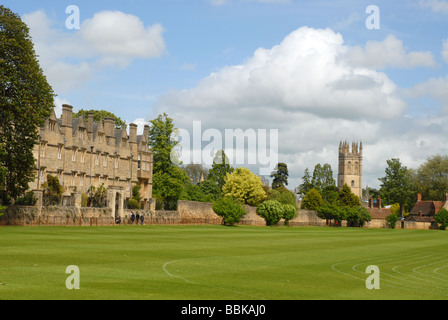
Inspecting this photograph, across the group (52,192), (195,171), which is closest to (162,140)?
(52,192)

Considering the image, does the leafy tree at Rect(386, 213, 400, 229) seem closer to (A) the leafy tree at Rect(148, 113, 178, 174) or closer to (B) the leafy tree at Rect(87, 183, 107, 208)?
(A) the leafy tree at Rect(148, 113, 178, 174)

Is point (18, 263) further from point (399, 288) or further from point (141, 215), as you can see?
point (141, 215)

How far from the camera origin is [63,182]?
6825cm

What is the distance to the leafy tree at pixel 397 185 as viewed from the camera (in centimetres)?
14975

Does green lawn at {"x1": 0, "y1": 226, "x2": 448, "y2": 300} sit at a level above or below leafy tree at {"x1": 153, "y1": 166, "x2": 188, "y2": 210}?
below

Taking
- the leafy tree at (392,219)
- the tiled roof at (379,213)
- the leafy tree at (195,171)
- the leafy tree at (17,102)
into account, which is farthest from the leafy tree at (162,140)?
the leafy tree at (195,171)

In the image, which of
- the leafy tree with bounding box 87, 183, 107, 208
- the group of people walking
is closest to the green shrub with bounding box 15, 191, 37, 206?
the leafy tree with bounding box 87, 183, 107, 208

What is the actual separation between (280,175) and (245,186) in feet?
210

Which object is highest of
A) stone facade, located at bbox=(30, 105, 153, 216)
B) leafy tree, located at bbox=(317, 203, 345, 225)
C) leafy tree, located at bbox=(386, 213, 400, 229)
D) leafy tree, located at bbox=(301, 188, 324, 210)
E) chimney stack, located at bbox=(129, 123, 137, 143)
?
chimney stack, located at bbox=(129, 123, 137, 143)

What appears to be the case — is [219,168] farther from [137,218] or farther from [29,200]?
[29,200]

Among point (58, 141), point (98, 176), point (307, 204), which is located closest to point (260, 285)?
point (58, 141)

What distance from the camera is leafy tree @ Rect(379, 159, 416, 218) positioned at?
150 meters

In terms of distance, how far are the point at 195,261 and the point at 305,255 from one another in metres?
7.44

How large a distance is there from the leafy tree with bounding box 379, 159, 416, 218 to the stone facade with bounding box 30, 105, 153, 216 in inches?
3224
